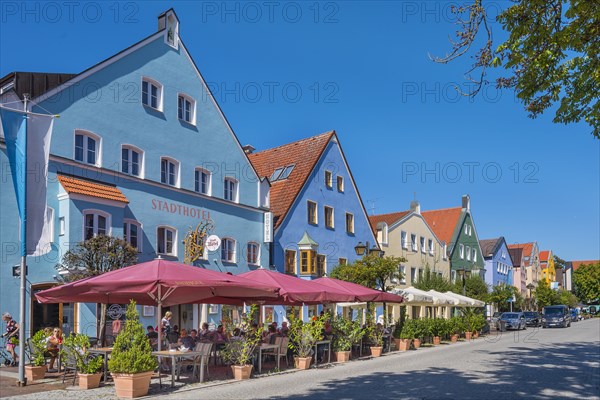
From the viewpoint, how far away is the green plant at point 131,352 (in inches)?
515

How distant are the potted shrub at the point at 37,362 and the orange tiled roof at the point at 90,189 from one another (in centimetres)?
551

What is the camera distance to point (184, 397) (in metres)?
12.8

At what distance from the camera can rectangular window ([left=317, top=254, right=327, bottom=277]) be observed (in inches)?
1384

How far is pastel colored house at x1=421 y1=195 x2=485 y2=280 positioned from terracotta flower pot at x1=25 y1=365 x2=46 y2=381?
43637 millimetres

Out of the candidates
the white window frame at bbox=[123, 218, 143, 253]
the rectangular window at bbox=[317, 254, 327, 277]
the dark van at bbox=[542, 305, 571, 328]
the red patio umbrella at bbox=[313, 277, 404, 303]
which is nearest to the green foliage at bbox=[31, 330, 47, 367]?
the white window frame at bbox=[123, 218, 143, 253]

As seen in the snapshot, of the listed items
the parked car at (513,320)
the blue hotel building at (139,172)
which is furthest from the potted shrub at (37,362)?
the parked car at (513,320)

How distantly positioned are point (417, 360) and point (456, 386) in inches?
279

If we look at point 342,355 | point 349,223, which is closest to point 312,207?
point 349,223

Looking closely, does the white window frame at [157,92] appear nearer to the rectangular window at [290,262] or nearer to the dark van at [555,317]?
the rectangular window at [290,262]

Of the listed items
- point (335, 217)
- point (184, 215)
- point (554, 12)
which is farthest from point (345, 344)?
point (335, 217)

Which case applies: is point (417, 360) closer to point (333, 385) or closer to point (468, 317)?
point (333, 385)

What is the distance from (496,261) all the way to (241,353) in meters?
60.2

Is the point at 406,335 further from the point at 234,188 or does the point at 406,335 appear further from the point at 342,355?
the point at 234,188

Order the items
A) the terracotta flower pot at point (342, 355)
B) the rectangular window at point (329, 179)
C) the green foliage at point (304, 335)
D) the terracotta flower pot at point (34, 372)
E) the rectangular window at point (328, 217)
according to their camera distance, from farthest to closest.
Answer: the rectangular window at point (329, 179)
the rectangular window at point (328, 217)
the terracotta flower pot at point (342, 355)
the green foliage at point (304, 335)
the terracotta flower pot at point (34, 372)
